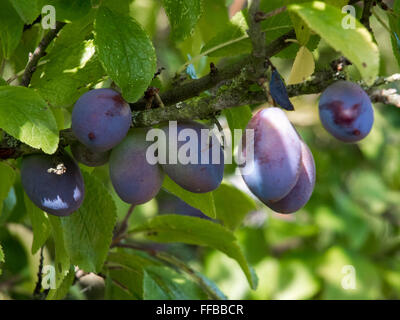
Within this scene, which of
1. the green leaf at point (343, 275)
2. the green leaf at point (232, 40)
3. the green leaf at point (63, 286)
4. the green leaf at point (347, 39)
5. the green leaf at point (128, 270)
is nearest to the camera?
the green leaf at point (347, 39)

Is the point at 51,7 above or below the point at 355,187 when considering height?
above

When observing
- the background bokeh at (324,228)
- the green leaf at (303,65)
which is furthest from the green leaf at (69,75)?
the background bokeh at (324,228)

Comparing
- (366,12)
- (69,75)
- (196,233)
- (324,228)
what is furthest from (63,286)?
(324,228)

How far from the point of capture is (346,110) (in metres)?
0.56

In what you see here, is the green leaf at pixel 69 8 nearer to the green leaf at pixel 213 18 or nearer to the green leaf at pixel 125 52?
the green leaf at pixel 125 52

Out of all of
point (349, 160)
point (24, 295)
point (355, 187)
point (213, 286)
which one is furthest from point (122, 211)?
point (349, 160)

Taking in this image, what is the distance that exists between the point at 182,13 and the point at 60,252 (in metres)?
0.34

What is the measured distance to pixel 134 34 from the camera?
0.70 m

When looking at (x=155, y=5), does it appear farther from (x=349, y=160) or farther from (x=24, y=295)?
(x=349, y=160)

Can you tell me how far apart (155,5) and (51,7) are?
1.51 feet

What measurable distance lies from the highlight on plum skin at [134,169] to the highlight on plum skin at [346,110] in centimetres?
20

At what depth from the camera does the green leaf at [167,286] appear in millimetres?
906

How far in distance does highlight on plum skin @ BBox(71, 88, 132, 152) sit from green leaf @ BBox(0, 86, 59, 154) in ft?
0.09

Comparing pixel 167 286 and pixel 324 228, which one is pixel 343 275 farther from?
pixel 167 286
